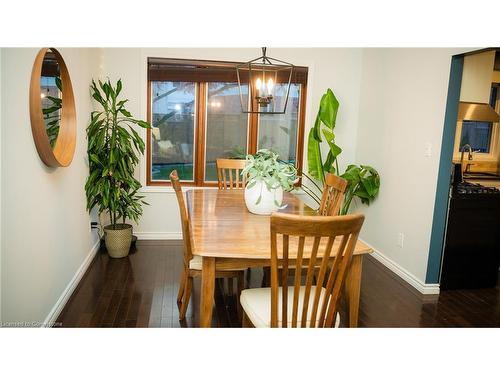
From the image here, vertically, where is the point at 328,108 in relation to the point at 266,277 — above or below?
above

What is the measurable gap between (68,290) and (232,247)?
1725 mm

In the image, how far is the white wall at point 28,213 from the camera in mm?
1795

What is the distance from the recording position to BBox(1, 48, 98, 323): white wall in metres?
1.79

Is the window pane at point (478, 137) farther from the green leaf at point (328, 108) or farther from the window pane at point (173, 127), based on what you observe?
the window pane at point (173, 127)

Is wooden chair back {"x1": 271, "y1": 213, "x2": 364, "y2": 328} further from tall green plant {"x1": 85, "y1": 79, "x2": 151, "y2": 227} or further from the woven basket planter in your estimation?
the woven basket planter

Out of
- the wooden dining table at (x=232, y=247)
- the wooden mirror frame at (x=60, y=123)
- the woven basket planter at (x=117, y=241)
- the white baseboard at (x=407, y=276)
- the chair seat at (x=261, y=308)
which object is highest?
the wooden mirror frame at (x=60, y=123)

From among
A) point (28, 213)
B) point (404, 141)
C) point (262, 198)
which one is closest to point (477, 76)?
point (404, 141)

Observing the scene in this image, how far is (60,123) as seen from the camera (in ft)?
8.92

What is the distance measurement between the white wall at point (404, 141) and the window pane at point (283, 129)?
0.83 metres

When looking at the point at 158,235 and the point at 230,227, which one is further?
the point at 158,235

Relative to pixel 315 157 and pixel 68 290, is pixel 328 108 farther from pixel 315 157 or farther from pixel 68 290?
pixel 68 290

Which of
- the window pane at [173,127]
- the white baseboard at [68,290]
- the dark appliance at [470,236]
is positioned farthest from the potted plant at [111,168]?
the dark appliance at [470,236]
